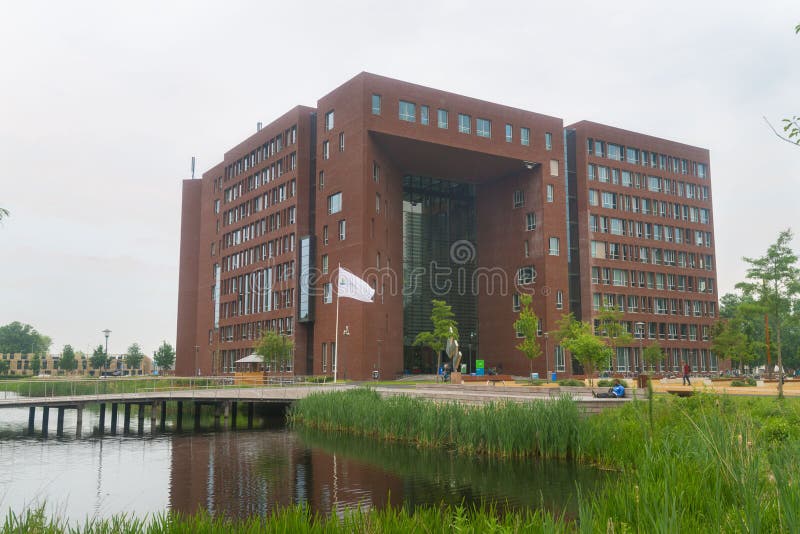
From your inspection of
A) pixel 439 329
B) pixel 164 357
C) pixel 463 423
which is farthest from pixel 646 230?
pixel 164 357

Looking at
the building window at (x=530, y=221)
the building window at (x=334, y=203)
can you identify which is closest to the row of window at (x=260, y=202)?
the building window at (x=334, y=203)

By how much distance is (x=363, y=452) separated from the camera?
23703mm

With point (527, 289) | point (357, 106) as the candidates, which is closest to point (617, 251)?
point (527, 289)

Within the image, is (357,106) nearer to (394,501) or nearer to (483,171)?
(483,171)

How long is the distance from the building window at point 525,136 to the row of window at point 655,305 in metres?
18.5

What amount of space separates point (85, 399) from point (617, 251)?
57.1 metres

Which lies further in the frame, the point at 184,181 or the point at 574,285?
the point at 184,181

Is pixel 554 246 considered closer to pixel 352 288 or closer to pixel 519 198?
pixel 519 198

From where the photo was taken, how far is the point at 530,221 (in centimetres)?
6619

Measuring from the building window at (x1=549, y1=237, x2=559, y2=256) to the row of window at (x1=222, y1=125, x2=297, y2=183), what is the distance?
28.1m

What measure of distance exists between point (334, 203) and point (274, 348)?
14.4 meters

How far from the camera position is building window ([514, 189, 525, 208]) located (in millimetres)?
67062

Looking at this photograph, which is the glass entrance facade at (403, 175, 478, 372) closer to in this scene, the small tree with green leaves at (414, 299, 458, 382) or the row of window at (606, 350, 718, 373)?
the small tree with green leaves at (414, 299, 458, 382)

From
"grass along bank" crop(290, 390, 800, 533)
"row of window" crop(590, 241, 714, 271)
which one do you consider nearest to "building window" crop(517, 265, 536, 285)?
"row of window" crop(590, 241, 714, 271)
